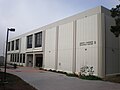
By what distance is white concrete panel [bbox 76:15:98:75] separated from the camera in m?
23.2

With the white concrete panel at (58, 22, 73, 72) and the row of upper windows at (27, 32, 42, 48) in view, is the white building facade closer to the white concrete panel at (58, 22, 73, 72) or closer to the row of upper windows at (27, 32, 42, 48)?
the white concrete panel at (58, 22, 73, 72)

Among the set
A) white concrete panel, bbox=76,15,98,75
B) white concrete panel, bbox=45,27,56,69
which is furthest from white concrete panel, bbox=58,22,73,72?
white concrete panel, bbox=45,27,56,69

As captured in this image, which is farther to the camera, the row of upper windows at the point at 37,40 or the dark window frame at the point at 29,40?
the dark window frame at the point at 29,40

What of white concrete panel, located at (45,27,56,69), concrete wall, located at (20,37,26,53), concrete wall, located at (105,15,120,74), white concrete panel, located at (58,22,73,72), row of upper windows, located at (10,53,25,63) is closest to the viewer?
concrete wall, located at (105,15,120,74)

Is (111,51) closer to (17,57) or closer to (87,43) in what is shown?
(87,43)

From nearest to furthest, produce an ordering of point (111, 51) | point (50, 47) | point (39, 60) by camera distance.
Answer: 1. point (111, 51)
2. point (50, 47)
3. point (39, 60)

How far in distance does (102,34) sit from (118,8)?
199 inches

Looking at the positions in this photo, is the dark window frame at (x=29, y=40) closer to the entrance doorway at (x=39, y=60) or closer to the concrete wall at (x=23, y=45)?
the concrete wall at (x=23, y=45)

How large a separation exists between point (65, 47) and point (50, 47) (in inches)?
218

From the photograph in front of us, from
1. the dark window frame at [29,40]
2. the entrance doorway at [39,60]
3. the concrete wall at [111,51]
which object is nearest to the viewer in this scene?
the concrete wall at [111,51]

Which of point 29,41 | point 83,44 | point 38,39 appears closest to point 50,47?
point 38,39

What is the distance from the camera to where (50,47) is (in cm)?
3397

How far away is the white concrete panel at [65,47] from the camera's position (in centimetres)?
2781

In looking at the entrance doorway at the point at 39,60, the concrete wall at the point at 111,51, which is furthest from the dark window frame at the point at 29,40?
the concrete wall at the point at 111,51
